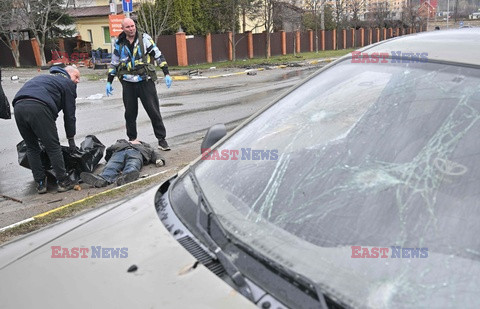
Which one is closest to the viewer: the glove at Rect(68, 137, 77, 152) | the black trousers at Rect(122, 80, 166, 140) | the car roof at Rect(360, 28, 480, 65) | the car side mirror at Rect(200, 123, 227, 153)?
the car roof at Rect(360, 28, 480, 65)

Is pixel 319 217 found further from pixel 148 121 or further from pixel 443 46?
pixel 148 121

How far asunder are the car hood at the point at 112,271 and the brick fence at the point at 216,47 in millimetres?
27124

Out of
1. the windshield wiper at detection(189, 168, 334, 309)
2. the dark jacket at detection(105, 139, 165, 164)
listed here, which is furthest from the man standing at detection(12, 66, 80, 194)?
the windshield wiper at detection(189, 168, 334, 309)

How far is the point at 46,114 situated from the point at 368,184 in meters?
4.47

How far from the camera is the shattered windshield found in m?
1.42

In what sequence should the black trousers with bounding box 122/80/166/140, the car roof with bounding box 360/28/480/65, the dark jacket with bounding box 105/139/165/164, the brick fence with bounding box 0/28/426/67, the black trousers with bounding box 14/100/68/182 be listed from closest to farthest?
1. the car roof with bounding box 360/28/480/65
2. the black trousers with bounding box 14/100/68/182
3. the dark jacket with bounding box 105/139/165/164
4. the black trousers with bounding box 122/80/166/140
5. the brick fence with bounding box 0/28/426/67

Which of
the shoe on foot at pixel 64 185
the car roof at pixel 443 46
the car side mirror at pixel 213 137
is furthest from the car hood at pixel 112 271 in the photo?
the shoe on foot at pixel 64 185

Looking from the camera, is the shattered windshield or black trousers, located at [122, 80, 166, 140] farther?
black trousers, located at [122, 80, 166, 140]

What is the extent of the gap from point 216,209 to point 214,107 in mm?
10127

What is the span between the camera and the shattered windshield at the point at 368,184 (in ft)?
4.66

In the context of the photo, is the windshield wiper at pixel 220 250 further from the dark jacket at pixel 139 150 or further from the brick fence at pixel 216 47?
the brick fence at pixel 216 47

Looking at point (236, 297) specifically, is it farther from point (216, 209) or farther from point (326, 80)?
point (326, 80)

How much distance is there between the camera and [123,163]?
605cm

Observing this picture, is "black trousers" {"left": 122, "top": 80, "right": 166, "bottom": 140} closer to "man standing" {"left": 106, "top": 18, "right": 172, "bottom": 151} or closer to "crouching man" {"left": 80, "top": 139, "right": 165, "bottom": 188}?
"man standing" {"left": 106, "top": 18, "right": 172, "bottom": 151}
